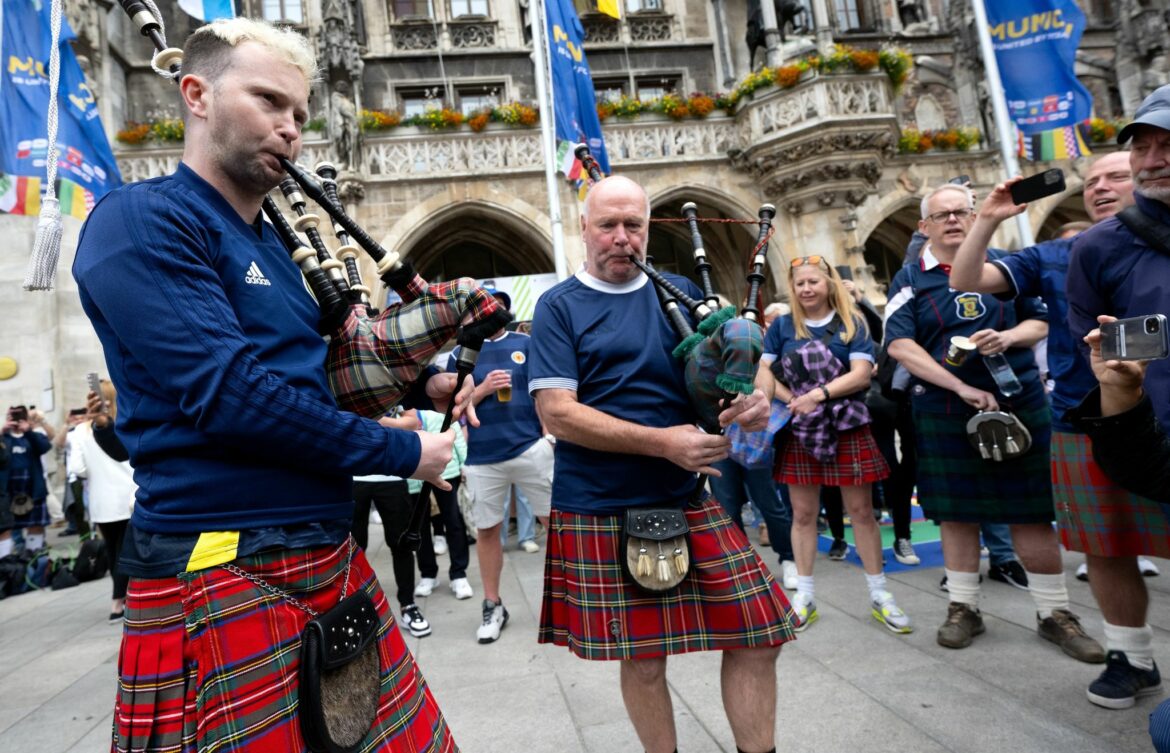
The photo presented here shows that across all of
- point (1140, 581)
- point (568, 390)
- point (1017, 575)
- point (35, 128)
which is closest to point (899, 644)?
point (1140, 581)

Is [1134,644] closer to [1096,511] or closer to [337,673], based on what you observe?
[1096,511]

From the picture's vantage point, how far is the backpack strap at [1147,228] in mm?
2057

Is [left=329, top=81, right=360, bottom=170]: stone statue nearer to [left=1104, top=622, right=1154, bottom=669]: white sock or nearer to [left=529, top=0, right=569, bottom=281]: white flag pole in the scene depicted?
[left=529, top=0, right=569, bottom=281]: white flag pole

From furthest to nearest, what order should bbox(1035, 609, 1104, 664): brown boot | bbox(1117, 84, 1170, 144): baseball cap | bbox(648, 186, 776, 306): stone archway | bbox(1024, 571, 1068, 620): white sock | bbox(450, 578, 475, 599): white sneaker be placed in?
1. bbox(648, 186, 776, 306): stone archway
2. bbox(450, 578, 475, 599): white sneaker
3. bbox(1024, 571, 1068, 620): white sock
4. bbox(1035, 609, 1104, 664): brown boot
5. bbox(1117, 84, 1170, 144): baseball cap

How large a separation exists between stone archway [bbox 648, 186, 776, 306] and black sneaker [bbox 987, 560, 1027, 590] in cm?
1261

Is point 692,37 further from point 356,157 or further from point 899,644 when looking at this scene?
point 899,644

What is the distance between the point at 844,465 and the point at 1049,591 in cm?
109

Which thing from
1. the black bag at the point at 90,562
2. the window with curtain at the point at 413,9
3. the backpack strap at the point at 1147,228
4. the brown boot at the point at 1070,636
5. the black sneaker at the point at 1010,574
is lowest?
the black sneaker at the point at 1010,574

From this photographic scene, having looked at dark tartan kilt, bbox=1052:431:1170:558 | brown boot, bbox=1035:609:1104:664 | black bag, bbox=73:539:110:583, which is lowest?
brown boot, bbox=1035:609:1104:664

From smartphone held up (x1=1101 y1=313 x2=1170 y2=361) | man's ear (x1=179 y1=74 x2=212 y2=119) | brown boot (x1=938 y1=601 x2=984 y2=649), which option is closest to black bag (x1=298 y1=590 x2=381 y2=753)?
man's ear (x1=179 y1=74 x2=212 y2=119)

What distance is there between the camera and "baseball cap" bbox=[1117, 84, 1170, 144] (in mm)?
1943

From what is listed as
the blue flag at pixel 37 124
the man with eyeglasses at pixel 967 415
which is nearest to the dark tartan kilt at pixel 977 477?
the man with eyeglasses at pixel 967 415

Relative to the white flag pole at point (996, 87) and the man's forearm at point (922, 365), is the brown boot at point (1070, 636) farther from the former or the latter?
the white flag pole at point (996, 87)

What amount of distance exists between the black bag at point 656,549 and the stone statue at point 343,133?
1397 cm
